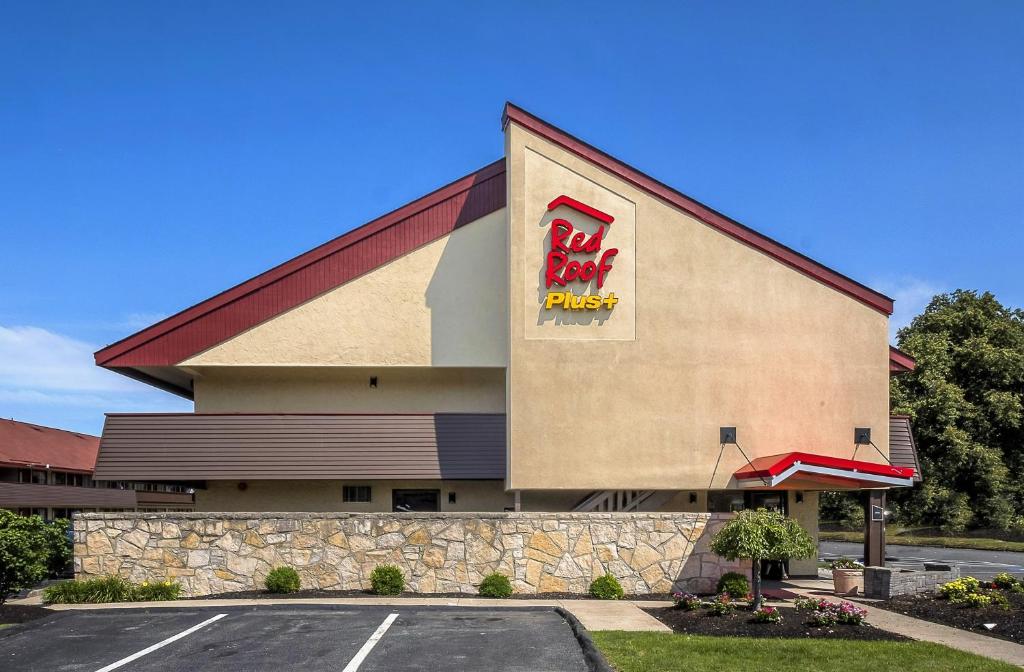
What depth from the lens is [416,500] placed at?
25.9 metres

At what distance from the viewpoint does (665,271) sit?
2347cm

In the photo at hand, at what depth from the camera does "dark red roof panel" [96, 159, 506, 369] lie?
24297mm

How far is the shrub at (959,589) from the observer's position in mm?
18844

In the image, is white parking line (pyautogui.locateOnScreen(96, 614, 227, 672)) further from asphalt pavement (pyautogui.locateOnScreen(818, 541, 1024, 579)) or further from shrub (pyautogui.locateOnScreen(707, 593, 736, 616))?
asphalt pavement (pyautogui.locateOnScreen(818, 541, 1024, 579))

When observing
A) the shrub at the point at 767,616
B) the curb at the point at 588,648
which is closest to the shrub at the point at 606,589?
the curb at the point at 588,648

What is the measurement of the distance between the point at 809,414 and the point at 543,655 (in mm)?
12461

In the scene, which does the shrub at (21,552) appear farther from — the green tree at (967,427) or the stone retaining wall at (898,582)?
the green tree at (967,427)

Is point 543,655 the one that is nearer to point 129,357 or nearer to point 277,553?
point 277,553

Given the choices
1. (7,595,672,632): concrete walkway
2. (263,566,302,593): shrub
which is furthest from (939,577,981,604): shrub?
(263,566,302,593): shrub

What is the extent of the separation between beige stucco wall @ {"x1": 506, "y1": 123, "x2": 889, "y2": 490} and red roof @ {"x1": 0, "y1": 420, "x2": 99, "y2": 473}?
72.8 ft

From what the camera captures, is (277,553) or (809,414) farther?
(809,414)

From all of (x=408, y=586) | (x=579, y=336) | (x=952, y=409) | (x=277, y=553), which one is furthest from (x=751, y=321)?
(x=952, y=409)

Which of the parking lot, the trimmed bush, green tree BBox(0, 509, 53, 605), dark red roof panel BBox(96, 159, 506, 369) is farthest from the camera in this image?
dark red roof panel BBox(96, 159, 506, 369)

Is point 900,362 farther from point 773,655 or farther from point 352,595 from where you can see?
point 352,595
